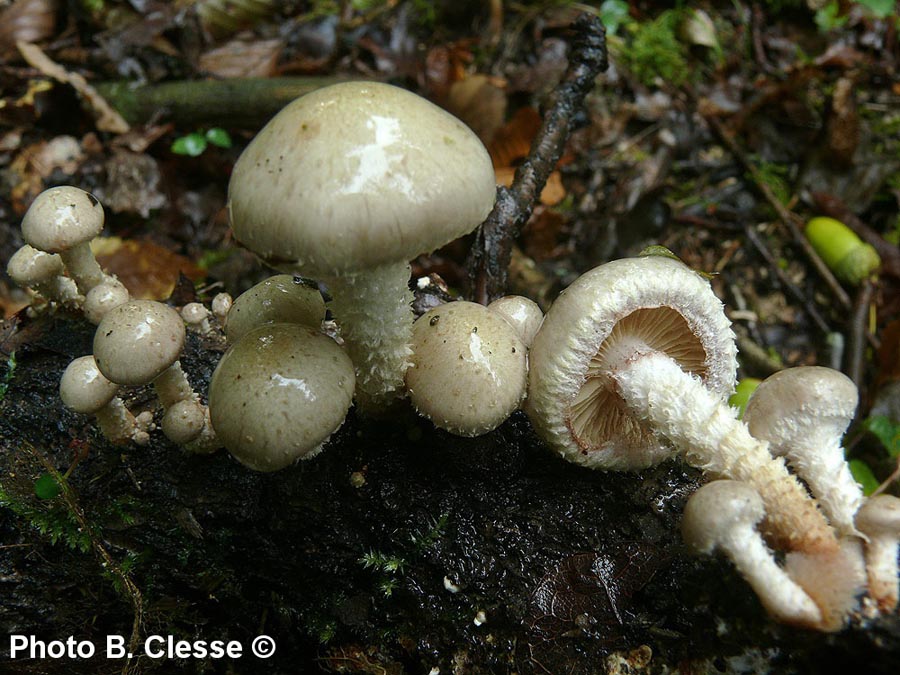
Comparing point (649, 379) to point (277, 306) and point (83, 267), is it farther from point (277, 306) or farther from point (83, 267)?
point (83, 267)

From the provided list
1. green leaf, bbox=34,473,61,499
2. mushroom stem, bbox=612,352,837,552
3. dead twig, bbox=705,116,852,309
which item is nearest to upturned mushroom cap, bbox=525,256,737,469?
mushroom stem, bbox=612,352,837,552

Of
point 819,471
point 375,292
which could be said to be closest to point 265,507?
point 375,292

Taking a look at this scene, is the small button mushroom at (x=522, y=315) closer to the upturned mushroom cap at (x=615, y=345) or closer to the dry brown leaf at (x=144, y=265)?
the upturned mushroom cap at (x=615, y=345)

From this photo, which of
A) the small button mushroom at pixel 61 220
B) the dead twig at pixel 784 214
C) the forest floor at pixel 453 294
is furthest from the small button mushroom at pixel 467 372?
the dead twig at pixel 784 214

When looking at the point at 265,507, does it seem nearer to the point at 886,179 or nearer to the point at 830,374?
the point at 830,374

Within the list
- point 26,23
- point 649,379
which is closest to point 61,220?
point 649,379

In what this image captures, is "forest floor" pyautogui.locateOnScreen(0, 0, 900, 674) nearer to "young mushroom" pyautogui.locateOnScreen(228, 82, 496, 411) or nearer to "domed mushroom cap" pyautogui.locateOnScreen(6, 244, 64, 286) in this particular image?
"domed mushroom cap" pyautogui.locateOnScreen(6, 244, 64, 286)
